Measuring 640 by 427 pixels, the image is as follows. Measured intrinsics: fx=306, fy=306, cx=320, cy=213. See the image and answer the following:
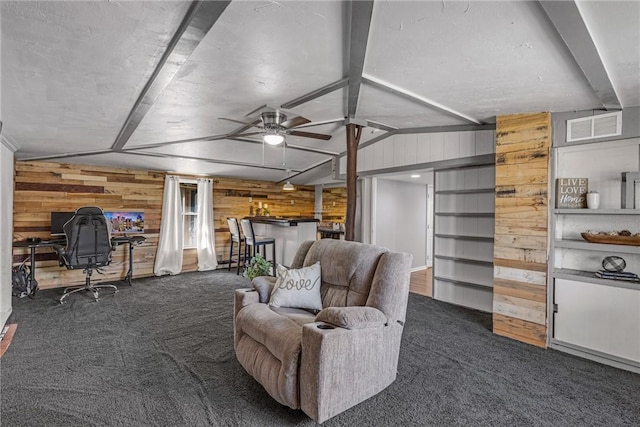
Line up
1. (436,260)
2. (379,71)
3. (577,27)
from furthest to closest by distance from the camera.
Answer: (436,260)
(379,71)
(577,27)

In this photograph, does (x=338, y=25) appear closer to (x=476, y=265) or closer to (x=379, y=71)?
(x=379, y=71)

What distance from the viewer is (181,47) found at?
6.09 feet

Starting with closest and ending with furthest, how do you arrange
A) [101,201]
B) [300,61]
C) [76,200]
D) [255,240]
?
[300,61] < [76,200] < [101,201] < [255,240]

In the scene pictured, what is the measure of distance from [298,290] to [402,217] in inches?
165

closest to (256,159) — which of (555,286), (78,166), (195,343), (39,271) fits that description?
(78,166)

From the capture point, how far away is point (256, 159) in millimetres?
5727

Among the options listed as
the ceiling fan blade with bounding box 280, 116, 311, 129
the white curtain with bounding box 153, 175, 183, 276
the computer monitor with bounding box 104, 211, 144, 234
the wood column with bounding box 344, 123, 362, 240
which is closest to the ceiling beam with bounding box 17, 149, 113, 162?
the computer monitor with bounding box 104, 211, 144, 234

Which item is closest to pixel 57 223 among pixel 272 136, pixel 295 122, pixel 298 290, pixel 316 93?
pixel 272 136

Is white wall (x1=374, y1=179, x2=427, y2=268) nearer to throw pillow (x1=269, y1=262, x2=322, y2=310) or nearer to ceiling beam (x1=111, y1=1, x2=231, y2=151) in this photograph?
throw pillow (x1=269, y1=262, x2=322, y2=310)

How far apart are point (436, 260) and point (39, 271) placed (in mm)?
6299

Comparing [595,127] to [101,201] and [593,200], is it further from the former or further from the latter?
[101,201]

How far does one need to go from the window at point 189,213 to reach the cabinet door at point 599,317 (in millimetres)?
6303

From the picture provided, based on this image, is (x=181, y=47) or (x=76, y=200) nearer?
(x=181, y=47)

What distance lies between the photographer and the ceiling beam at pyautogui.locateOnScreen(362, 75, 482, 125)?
2647mm
